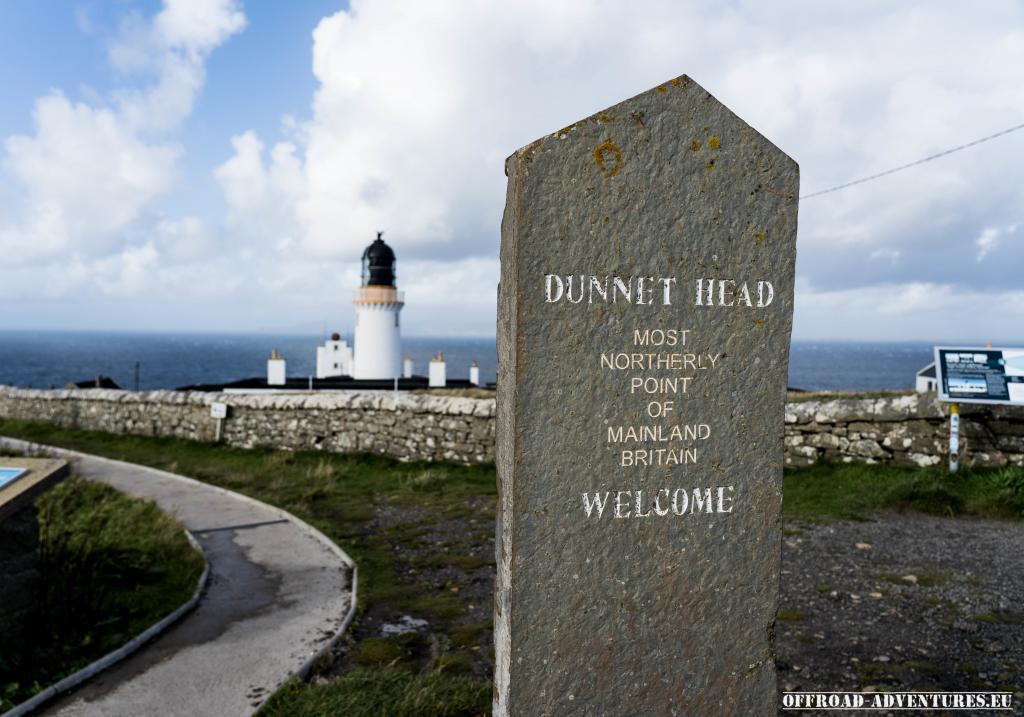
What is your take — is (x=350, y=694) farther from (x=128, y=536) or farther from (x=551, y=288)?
(x=128, y=536)

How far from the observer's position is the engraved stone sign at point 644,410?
3.44m

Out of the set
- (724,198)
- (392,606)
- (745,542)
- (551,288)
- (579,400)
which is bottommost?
(392,606)

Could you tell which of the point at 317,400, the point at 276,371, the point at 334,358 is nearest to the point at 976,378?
the point at 317,400

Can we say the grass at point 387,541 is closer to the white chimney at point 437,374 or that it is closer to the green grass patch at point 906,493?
the green grass patch at point 906,493

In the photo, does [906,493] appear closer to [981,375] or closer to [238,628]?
[981,375]

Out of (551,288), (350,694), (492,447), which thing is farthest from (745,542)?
(492,447)

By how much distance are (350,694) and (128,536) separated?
4365mm

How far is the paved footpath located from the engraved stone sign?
7.10 feet

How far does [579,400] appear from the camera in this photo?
3482 millimetres

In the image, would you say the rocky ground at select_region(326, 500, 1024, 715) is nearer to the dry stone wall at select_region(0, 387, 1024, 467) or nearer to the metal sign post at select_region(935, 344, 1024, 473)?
the metal sign post at select_region(935, 344, 1024, 473)

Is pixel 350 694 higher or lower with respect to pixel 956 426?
lower

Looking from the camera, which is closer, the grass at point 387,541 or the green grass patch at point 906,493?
the grass at point 387,541

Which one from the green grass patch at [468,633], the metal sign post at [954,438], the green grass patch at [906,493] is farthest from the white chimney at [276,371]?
the green grass patch at [468,633]

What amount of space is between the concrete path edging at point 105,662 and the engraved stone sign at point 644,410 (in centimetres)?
303
